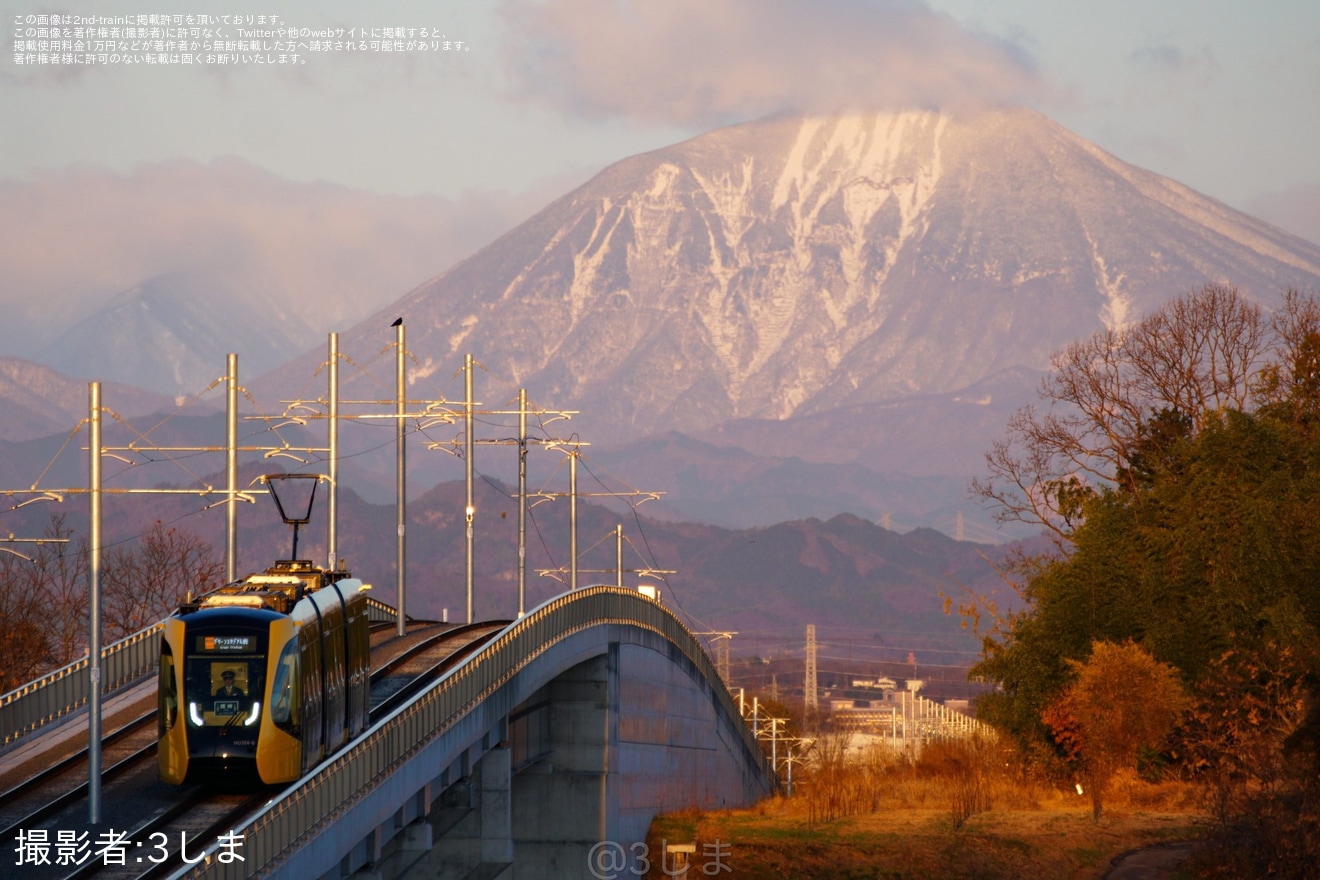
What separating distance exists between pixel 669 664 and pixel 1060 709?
14608mm

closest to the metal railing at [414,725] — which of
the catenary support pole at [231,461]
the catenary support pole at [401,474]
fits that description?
the catenary support pole at [401,474]

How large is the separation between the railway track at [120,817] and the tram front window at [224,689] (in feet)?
4.76

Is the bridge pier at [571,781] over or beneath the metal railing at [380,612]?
beneath

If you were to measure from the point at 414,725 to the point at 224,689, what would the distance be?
5.65m

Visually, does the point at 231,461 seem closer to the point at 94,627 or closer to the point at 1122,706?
the point at 94,627

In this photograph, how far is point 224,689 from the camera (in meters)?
30.9

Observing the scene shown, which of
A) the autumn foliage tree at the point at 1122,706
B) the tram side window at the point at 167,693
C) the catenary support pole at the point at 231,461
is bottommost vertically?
the autumn foliage tree at the point at 1122,706

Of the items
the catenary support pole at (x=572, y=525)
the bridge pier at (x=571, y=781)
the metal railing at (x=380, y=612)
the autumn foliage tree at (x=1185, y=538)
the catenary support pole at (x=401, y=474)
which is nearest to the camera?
the bridge pier at (x=571, y=781)

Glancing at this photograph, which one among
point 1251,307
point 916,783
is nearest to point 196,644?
point 916,783

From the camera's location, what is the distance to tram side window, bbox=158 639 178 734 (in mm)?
31047

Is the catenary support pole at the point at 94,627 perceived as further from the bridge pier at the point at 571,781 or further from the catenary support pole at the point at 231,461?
the bridge pier at the point at 571,781

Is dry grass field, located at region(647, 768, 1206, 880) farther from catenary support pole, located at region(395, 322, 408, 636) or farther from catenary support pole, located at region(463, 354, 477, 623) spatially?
catenary support pole, located at region(463, 354, 477, 623)

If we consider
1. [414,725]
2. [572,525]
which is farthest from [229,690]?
[572,525]

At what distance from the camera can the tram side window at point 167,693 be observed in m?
31.0
